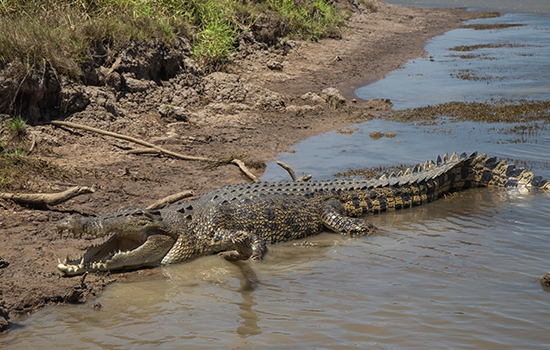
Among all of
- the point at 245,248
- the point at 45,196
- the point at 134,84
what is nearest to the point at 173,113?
the point at 134,84

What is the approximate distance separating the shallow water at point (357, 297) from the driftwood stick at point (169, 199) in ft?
3.55

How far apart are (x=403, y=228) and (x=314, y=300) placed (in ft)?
7.27

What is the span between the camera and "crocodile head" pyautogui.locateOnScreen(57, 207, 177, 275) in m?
4.16

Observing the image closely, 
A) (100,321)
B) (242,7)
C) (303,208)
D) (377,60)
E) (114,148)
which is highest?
(242,7)

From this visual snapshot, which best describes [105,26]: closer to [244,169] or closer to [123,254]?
[244,169]

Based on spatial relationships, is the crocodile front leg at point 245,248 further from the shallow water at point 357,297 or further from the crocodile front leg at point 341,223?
the crocodile front leg at point 341,223

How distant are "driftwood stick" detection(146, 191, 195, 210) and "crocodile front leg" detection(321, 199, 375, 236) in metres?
1.81

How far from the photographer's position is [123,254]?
14.3 ft

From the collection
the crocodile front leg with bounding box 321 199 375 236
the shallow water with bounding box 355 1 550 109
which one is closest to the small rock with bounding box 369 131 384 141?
the shallow water with bounding box 355 1 550 109

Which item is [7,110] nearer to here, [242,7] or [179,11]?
[179,11]

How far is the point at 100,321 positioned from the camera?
3521 mm

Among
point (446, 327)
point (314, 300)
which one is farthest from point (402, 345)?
point (314, 300)

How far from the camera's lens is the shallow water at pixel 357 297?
10.6ft

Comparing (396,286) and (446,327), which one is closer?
(446,327)
